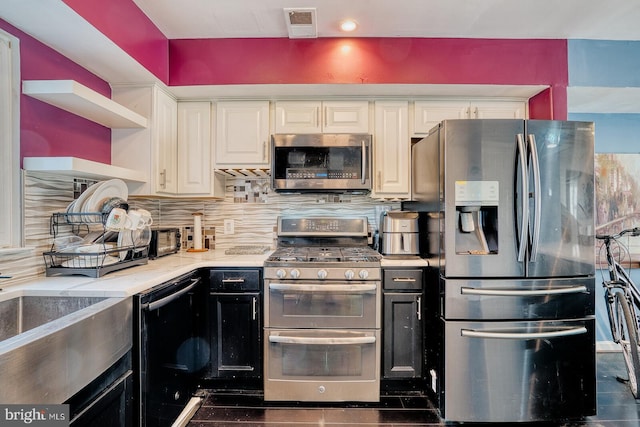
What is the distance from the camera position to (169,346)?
160 centimetres

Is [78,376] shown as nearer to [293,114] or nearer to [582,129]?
[293,114]

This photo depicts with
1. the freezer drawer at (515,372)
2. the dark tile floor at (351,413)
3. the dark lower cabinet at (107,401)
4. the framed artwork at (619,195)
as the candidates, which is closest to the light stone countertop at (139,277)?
the dark lower cabinet at (107,401)

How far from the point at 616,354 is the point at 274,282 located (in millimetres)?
2994

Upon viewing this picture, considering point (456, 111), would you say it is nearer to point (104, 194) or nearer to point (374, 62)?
point (374, 62)

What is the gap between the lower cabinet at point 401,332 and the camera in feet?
6.46

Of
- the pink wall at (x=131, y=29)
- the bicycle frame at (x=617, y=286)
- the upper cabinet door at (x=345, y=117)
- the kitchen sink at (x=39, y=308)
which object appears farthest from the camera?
the upper cabinet door at (x=345, y=117)

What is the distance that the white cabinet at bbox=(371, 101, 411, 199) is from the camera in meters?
2.32

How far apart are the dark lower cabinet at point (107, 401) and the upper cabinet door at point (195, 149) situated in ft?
4.42

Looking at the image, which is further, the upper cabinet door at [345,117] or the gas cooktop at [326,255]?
the upper cabinet door at [345,117]

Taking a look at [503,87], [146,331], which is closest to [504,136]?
[503,87]

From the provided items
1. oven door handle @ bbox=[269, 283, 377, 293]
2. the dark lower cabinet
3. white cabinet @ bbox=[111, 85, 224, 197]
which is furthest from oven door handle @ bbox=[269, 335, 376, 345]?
white cabinet @ bbox=[111, 85, 224, 197]

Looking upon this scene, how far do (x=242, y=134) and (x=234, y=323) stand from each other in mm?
1392

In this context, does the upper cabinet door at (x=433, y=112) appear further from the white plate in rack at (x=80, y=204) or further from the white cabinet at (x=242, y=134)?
the white plate in rack at (x=80, y=204)

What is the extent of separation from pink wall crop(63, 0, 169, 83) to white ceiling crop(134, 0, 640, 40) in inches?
3.3
